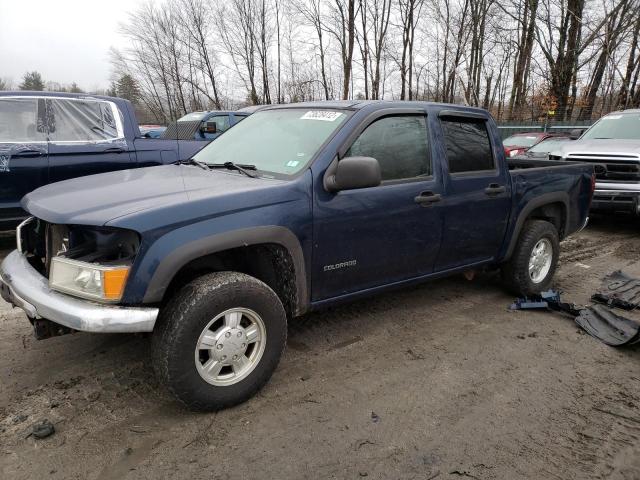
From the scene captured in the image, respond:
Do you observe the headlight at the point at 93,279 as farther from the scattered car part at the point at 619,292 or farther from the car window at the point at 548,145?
the car window at the point at 548,145

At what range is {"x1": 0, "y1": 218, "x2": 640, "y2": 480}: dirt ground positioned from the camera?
227 cm

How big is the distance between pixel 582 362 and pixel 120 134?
578 centimetres

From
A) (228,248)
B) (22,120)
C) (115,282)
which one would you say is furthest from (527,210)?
(22,120)

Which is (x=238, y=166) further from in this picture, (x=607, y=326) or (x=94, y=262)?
(x=607, y=326)

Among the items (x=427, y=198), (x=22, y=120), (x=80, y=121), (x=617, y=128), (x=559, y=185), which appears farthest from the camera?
(x=617, y=128)

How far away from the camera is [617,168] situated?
736 centimetres

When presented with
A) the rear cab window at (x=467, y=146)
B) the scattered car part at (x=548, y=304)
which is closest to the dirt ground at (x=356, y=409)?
the scattered car part at (x=548, y=304)

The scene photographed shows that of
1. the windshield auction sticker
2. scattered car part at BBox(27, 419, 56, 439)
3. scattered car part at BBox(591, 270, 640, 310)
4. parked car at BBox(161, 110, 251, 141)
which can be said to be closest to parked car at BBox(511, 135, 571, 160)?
scattered car part at BBox(591, 270, 640, 310)

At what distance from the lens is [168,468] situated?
87.3 inches

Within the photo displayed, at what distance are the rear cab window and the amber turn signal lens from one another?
2.55m

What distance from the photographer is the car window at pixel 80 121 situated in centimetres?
570

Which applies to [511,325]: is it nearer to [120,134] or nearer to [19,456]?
[19,456]

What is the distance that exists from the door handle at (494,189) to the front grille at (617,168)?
4.31 metres

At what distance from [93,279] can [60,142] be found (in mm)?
4214
